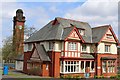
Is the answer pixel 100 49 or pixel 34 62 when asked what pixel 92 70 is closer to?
pixel 100 49

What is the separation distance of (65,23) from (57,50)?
233 inches

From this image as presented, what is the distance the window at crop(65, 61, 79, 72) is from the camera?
32000 mm

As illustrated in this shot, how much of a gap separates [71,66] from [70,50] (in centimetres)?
235

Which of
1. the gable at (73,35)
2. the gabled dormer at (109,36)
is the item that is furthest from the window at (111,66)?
the gable at (73,35)

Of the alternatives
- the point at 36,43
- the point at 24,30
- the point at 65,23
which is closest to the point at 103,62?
the point at 65,23

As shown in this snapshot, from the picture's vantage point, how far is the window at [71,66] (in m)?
32.0

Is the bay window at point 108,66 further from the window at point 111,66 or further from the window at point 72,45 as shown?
the window at point 72,45

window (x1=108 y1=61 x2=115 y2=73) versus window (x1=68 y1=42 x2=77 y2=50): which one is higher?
window (x1=68 y1=42 x2=77 y2=50)

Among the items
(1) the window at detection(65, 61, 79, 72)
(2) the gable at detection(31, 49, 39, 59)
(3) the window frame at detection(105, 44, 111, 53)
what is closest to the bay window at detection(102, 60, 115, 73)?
(3) the window frame at detection(105, 44, 111, 53)

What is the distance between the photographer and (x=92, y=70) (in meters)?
35.9

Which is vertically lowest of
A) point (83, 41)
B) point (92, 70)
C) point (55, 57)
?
point (92, 70)

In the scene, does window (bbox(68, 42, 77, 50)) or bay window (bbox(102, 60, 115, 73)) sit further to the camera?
bay window (bbox(102, 60, 115, 73))

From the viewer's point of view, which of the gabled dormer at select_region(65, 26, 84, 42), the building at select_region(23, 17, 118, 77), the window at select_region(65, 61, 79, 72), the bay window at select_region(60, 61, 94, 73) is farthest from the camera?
the window at select_region(65, 61, 79, 72)

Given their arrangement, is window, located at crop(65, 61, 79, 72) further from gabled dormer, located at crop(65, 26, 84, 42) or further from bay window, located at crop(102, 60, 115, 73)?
bay window, located at crop(102, 60, 115, 73)
